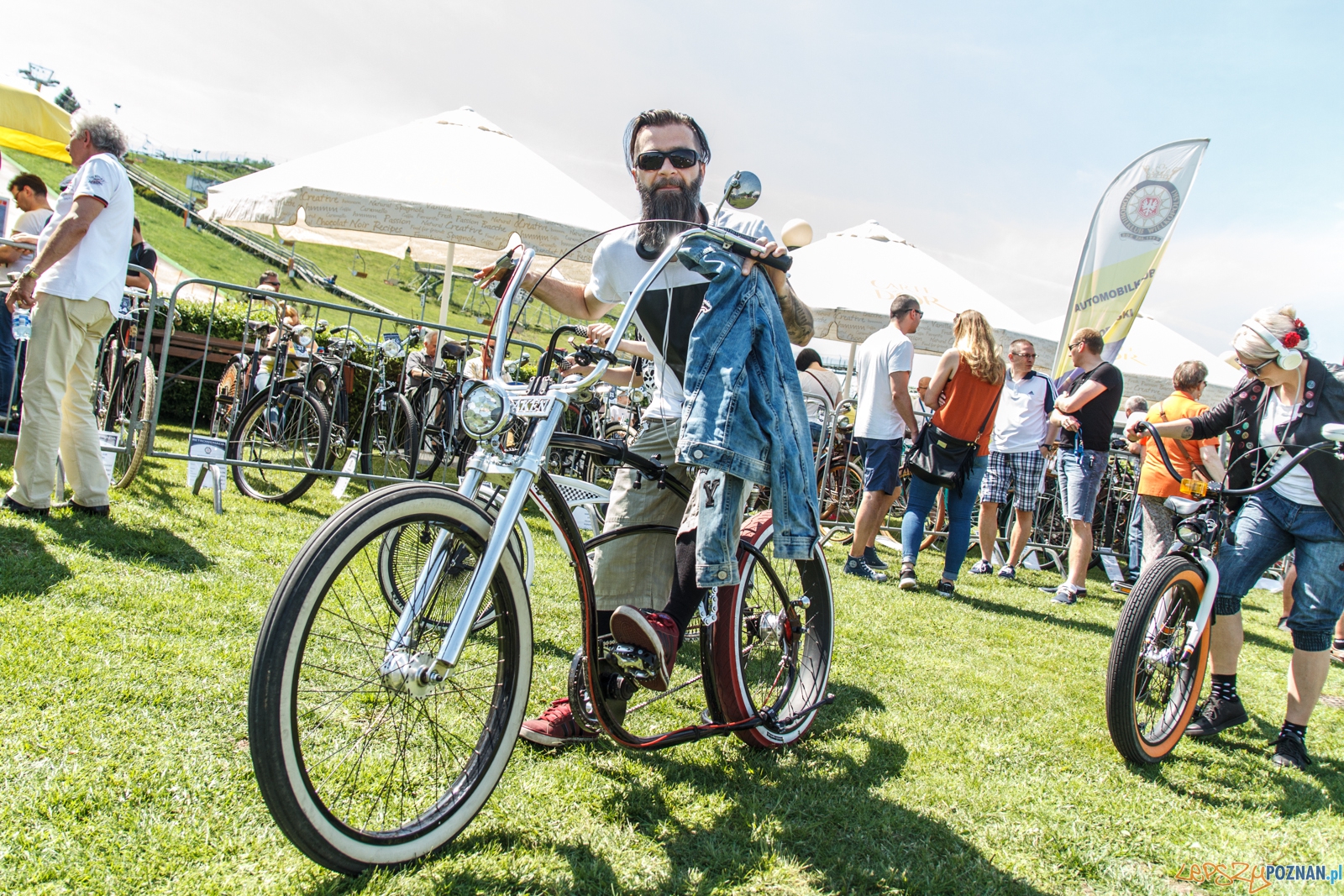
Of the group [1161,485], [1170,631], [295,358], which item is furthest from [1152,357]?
[295,358]

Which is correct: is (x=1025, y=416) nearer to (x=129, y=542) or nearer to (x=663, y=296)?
(x=663, y=296)

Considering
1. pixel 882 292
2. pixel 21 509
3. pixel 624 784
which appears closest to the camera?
pixel 624 784

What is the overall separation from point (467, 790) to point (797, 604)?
1446mm

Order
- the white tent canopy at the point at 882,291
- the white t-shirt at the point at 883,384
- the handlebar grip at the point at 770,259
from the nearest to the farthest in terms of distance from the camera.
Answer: the handlebar grip at the point at 770,259
the white t-shirt at the point at 883,384
the white tent canopy at the point at 882,291

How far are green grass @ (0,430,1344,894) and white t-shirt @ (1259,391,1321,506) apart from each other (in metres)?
1.09

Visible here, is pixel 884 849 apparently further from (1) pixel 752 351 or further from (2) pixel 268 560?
(2) pixel 268 560

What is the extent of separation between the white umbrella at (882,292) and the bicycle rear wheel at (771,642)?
6.48 metres

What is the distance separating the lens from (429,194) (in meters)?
7.05

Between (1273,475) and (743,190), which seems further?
(1273,475)

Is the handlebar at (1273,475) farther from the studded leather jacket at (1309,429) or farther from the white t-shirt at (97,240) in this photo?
the white t-shirt at (97,240)

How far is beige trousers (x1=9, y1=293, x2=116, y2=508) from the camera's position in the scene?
438cm

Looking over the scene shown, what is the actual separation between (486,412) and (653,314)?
802 mm

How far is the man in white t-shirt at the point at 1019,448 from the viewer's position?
23.1 ft

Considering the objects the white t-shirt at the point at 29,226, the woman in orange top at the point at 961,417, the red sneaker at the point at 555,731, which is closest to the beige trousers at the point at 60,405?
the white t-shirt at the point at 29,226
